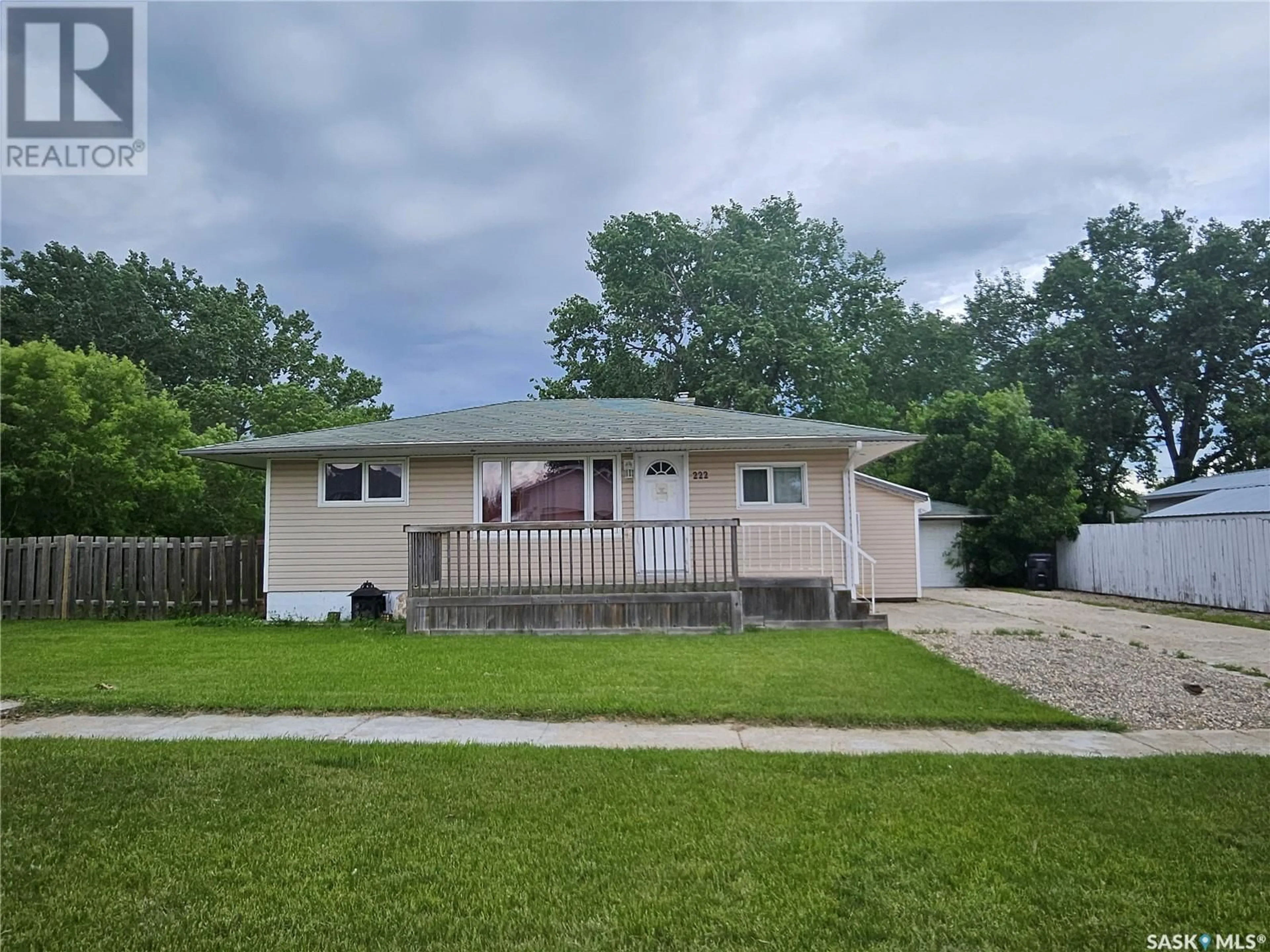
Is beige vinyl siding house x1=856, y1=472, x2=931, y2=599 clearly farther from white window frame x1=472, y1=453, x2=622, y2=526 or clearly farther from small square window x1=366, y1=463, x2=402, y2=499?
small square window x1=366, y1=463, x2=402, y2=499

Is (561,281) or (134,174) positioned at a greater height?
(561,281)

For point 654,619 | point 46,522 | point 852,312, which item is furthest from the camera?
point 852,312

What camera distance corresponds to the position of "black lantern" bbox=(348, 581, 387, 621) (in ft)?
38.2

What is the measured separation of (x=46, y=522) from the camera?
14.9 meters

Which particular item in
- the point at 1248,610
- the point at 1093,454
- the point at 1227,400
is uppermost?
the point at 1227,400

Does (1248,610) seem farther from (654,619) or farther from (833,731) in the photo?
(833,731)

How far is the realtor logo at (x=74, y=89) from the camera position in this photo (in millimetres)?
6125

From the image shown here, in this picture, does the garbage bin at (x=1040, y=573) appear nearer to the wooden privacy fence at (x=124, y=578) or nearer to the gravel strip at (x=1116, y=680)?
the gravel strip at (x=1116, y=680)

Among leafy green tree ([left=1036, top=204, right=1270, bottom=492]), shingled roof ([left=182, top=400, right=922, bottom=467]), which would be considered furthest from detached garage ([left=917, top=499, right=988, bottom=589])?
leafy green tree ([left=1036, top=204, right=1270, bottom=492])

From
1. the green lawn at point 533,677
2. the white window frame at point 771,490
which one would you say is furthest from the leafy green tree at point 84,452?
the white window frame at point 771,490

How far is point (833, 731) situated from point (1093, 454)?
3117 cm

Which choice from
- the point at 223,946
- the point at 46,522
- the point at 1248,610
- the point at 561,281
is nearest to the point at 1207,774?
the point at 223,946

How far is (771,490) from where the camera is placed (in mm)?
12383

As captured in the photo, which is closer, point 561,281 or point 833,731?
point 833,731
